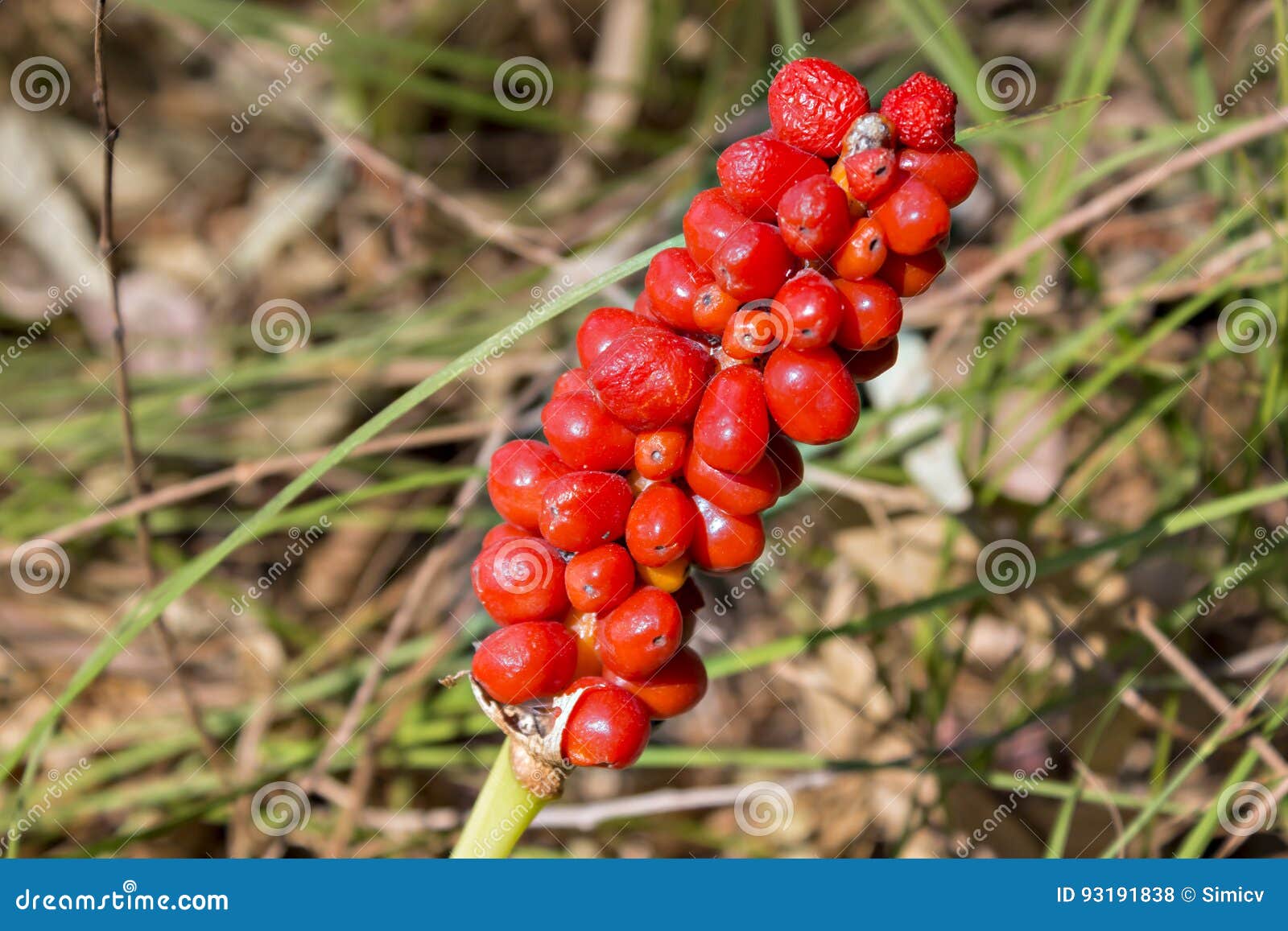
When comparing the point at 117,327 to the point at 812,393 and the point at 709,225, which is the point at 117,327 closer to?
the point at 709,225

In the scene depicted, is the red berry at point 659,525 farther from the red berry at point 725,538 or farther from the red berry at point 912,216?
the red berry at point 912,216

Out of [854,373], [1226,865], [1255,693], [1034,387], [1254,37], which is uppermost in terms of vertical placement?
[1254,37]

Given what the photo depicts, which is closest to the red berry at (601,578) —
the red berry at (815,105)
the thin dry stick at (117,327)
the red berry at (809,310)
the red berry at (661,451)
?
the red berry at (661,451)

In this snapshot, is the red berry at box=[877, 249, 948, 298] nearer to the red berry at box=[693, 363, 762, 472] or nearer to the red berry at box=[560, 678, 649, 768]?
the red berry at box=[693, 363, 762, 472]

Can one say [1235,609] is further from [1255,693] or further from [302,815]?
[302,815]

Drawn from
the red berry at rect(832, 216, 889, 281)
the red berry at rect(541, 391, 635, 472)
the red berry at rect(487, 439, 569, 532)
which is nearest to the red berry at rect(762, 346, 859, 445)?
the red berry at rect(832, 216, 889, 281)

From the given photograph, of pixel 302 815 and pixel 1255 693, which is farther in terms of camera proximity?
pixel 302 815

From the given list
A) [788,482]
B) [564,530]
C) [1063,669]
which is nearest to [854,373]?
[788,482]

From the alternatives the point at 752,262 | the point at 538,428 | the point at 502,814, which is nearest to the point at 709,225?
the point at 752,262
